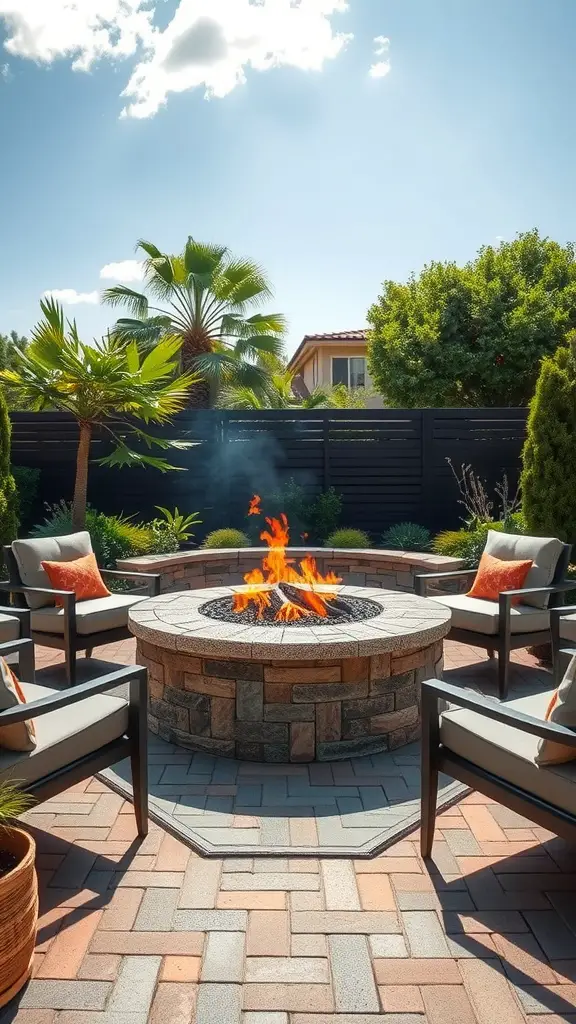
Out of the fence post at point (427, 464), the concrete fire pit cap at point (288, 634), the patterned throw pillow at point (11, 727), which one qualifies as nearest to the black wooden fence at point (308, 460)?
the fence post at point (427, 464)

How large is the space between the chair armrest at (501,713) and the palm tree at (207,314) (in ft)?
34.7

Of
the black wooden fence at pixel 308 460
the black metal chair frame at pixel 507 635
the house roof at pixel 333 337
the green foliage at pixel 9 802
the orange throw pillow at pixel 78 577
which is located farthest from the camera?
the house roof at pixel 333 337

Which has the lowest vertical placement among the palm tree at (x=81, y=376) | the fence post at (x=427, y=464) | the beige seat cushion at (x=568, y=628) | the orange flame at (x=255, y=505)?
the beige seat cushion at (x=568, y=628)

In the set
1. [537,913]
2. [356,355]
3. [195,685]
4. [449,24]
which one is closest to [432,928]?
[537,913]

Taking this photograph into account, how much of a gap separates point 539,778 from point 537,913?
1.49ft

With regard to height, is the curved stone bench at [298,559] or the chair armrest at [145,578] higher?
the chair armrest at [145,578]

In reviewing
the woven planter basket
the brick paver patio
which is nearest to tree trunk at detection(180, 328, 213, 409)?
the brick paver patio

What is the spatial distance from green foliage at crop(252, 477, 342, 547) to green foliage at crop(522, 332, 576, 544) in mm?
3402

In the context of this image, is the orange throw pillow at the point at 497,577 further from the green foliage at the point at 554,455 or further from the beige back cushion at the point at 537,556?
the green foliage at the point at 554,455

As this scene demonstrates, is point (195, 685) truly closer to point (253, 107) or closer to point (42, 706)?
point (42, 706)

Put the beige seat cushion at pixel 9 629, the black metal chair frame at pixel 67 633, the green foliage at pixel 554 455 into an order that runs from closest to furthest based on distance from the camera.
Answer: the beige seat cushion at pixel 9 629 < the black metal chair frame at pixel 67 633 < the green foliage at pixel 554 455

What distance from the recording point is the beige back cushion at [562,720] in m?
2.11

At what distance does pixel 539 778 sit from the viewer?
Answer: 2180 mm

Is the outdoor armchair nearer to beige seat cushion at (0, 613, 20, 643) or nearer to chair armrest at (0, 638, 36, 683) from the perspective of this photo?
beige seat cushion at (0, 613, 20, 643)
